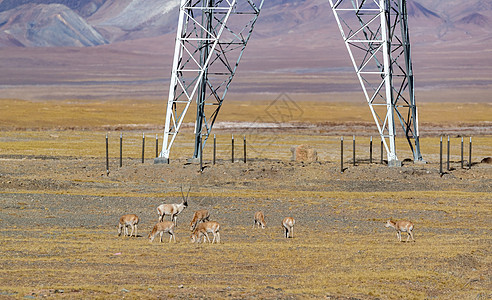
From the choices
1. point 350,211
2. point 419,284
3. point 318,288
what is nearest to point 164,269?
point 318,288

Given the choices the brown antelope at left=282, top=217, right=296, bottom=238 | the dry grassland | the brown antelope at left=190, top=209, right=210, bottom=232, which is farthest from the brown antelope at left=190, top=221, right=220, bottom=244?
the brown antelope at left=282, top=217, right=296, bottom=238

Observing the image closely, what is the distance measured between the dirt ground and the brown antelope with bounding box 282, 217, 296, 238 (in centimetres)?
21

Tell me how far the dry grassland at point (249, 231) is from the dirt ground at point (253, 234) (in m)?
0.03

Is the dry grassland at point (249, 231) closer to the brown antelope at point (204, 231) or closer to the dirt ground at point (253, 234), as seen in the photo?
the dirt ground at point (253, 234)

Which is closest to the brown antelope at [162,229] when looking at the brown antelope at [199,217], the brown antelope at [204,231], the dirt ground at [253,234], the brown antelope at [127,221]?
the dirt ground at [253,234]

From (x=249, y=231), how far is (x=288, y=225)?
1.86 metres

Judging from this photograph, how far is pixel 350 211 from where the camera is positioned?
Result: 25344 millimetres

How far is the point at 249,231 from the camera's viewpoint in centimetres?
2136

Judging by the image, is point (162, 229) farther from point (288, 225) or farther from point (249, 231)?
point (249, 231)

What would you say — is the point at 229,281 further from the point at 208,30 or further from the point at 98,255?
the point at 208,30

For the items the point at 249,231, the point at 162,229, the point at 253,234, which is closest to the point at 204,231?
the point at 162,229

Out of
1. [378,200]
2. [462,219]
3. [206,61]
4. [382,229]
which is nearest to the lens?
[382,229]

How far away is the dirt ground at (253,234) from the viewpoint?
15.0 m

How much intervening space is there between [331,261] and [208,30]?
18.9 metres
